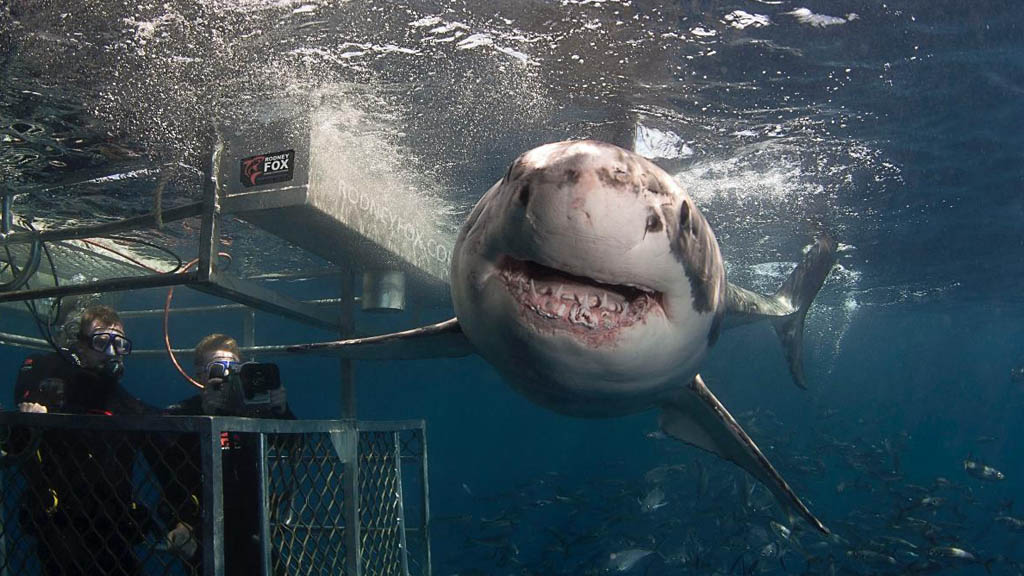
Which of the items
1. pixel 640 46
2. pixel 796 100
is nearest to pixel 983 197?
pixel 796 100

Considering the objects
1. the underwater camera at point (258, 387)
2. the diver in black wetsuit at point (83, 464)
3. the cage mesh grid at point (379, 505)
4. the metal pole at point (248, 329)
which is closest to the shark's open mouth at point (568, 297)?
the underwater camera at point (258, 387)

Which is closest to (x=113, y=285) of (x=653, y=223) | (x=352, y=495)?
(x=352, y=495)

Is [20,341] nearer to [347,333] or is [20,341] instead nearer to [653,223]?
[347,333]

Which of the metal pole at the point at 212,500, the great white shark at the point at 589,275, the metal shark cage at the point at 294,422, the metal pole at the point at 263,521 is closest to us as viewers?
the great white shark at the point at 589,275

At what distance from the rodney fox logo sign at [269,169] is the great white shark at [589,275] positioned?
442cm

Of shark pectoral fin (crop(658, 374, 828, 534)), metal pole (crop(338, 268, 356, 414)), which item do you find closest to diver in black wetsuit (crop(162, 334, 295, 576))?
metal pole (crop(338, 268, 356, 414))

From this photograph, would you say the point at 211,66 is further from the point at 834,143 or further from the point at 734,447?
the point at 834,143

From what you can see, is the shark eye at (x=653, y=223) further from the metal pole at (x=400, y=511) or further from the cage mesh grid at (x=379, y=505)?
the metal pole at (x=400, y=511)

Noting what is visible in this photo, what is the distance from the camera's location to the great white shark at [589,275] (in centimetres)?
199

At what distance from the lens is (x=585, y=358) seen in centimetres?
238

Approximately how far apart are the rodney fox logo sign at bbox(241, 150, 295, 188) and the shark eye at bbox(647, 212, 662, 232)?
17.3 ft

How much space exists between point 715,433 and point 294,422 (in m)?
3.21

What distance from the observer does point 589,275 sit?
207 centimetres

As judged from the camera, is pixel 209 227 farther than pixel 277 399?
Yes
